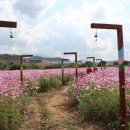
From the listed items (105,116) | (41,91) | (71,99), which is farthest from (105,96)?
(41,91)

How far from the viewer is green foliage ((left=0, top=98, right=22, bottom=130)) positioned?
33.6 feet

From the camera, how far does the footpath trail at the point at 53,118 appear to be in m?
11.0

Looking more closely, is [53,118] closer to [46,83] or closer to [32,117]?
[32,117]

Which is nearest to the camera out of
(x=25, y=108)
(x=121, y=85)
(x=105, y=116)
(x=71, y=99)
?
(x=121, y=85)

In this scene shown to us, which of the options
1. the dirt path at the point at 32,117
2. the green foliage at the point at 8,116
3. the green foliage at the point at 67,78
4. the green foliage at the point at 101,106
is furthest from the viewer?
the green foliage at the point at 67,78

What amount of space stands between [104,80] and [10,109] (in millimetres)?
4087

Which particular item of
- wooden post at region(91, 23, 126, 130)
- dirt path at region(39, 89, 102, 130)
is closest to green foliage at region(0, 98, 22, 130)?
dirt path at region(39, 89, 102, 130)

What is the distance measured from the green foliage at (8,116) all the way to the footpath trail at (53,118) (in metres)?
0.47

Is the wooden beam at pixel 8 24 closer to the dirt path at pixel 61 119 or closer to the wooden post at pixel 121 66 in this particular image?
the wooden post at pixel 121 66

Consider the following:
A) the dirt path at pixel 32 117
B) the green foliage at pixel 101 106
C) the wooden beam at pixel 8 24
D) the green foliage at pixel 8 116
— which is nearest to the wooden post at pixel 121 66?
the green foliage at pixel 101 106

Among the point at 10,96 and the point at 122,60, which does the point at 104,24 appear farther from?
the point at 10,96

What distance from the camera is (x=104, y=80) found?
13977 mm

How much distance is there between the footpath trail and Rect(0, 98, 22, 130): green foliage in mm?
474

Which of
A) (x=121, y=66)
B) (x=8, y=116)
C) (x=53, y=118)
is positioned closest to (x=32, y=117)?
(x=53, y=118)
